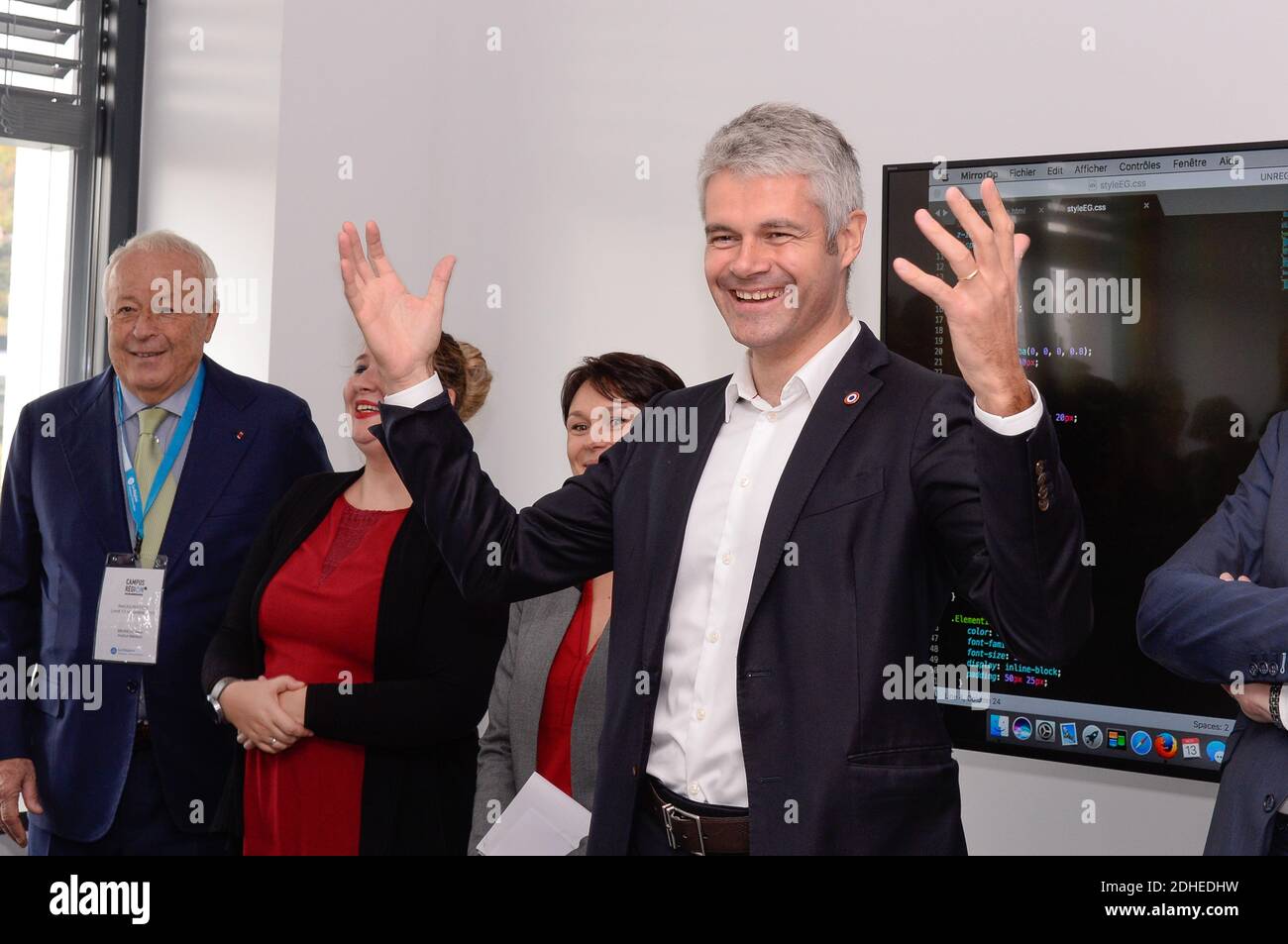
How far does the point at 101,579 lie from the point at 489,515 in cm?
141

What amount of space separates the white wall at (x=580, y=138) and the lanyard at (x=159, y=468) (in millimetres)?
519

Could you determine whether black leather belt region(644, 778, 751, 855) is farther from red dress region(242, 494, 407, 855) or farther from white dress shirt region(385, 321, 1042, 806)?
red dress region(242, 494, 407, 855)

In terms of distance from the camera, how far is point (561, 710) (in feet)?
7.66

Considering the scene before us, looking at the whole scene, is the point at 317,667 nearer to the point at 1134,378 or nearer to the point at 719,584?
the point at 719,584

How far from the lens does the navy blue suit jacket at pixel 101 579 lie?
9.01ft

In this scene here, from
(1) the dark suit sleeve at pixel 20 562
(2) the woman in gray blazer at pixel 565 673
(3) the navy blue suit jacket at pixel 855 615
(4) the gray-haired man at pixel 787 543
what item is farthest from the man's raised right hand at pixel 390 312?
(1) the dark suit sleeve at pixel 20 562

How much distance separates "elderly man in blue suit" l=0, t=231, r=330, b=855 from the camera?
2.74 metres

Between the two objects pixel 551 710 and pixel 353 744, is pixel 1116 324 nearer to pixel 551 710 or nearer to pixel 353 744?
pixel 551 710

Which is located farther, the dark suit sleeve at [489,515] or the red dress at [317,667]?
the red dress at [317,667]

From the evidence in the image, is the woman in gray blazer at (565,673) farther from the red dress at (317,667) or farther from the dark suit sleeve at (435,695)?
the red dress at (317,667)

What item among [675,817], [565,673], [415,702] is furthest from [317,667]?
Answer: [675,817]

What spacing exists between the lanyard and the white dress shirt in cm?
138

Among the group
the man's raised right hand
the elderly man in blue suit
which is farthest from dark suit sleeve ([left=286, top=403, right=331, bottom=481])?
the man's raised right hand
